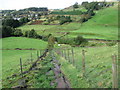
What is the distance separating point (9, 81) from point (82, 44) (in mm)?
51725

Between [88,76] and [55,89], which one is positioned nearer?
[55,89]

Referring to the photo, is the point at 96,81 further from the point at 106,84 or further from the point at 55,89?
the point at 55,89

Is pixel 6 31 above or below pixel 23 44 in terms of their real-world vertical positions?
above

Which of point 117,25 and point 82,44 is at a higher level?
point 117,25

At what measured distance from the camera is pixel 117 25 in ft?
→ 370

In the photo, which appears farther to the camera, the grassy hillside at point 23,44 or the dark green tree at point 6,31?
the dark green tree at point 6,31

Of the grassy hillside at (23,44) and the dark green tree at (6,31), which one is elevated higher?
the dark green tree at (6,31)

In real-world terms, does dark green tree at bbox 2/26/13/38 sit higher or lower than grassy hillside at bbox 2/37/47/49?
higher

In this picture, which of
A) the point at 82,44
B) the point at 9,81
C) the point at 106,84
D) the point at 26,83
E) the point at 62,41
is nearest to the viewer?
the point at 106,84

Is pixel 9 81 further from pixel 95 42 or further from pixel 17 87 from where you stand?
pixel 95 42

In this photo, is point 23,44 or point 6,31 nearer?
point 23,44

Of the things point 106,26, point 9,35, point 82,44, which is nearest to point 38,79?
point 82,44

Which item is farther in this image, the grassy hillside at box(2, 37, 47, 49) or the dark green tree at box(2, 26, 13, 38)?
the dark green tree at box(2, 26, 13, 38)

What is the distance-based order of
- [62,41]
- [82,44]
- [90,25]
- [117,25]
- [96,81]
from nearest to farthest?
[96,81], [82,44], [62,41], [117,25], [90,25]
